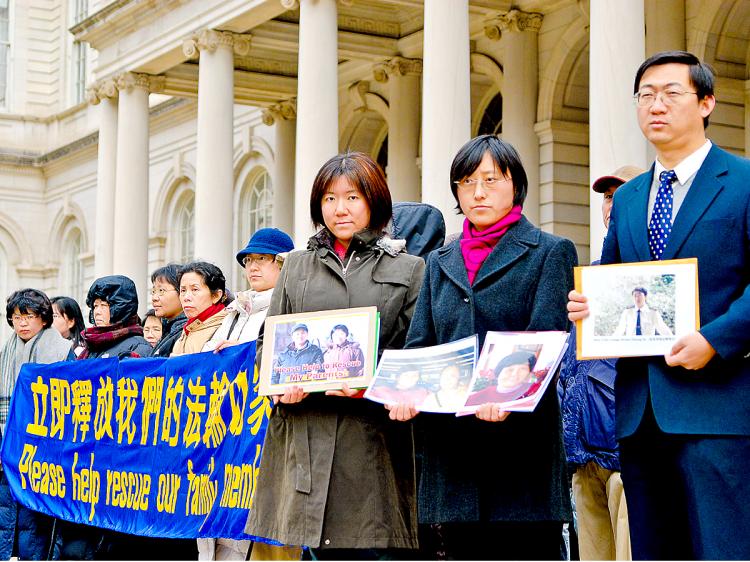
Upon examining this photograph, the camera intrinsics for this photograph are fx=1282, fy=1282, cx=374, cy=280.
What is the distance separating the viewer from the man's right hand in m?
4.15

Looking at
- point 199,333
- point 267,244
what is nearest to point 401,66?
point 199,333

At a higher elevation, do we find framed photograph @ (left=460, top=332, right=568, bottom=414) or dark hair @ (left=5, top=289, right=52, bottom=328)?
dark hair @ (left=5, top=289, right=52, bottom=328)

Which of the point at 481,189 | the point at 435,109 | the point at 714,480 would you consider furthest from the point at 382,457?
the point at 435,109

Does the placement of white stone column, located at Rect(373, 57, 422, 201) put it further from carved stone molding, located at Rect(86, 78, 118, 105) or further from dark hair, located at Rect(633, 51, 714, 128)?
dark hair, located at Rect(633, 51, 714, 128)

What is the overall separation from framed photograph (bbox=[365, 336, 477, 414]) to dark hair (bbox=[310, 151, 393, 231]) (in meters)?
A: 0.72

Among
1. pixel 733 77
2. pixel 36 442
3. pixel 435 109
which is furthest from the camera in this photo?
pixel 733 77

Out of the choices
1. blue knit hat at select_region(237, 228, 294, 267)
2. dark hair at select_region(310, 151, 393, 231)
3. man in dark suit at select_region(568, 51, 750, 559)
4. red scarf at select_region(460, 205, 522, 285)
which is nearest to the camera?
man in dark suit at select_region(568, 51, 750, 559)

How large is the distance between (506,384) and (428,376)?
13.2 inches

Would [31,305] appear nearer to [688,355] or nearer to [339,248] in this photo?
[339,248]

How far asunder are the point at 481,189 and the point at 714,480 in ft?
4.58

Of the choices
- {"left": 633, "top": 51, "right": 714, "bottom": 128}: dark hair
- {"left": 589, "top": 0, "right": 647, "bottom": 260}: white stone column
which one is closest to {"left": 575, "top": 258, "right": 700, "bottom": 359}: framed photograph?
{"left": 633, "top": 51, "right": 714, "bottom": 128}: dark hair

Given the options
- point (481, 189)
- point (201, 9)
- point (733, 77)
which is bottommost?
point (481, 189)

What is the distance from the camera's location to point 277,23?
68.0ft

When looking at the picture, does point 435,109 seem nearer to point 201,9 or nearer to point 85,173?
point 201,9
